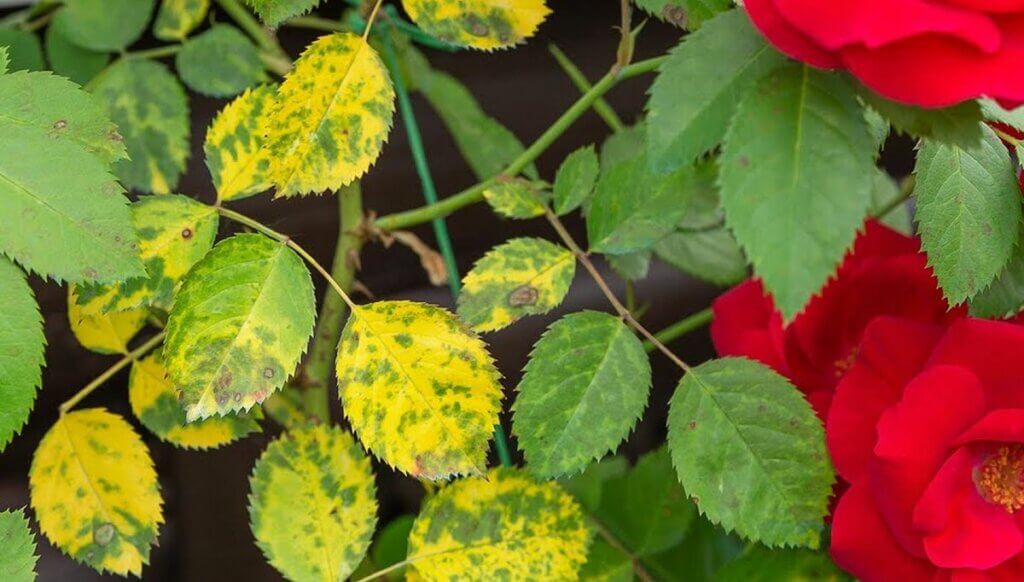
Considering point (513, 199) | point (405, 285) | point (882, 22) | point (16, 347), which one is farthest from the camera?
point (405, 285)

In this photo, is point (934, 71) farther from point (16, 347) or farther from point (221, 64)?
point (221, 64)

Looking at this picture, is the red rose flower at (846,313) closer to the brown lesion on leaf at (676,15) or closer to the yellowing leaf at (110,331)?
the brown lesion on leaf at (676,15)

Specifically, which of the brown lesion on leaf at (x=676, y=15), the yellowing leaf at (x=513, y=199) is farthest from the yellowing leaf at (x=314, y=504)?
the brown lesion on leaf at (x=676, y=15)

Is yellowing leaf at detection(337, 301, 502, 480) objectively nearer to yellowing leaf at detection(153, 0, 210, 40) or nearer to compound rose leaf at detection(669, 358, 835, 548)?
compound rose leaf at detection(669, 358, 835, 548)

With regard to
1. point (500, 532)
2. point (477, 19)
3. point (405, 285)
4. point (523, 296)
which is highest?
point (477, 19)

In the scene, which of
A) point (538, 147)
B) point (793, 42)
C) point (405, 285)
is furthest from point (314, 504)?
point (405, 285)

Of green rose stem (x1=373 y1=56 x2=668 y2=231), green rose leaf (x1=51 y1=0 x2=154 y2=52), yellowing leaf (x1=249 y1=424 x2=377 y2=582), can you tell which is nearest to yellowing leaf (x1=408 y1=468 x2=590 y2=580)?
yellowing leaf (x1=249 y1=424 x2=377 y2=582)
